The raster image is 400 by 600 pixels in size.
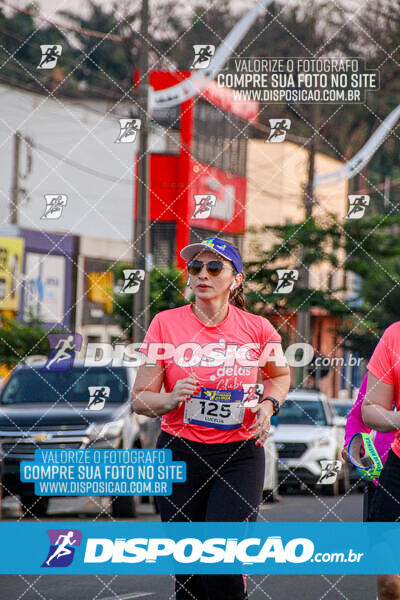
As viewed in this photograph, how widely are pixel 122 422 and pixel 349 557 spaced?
7.33 metres

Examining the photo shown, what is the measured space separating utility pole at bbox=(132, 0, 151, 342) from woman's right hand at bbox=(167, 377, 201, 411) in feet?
21.3

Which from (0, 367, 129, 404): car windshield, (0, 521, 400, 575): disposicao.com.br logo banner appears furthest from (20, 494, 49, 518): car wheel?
(0, 521, 400, 575): disposicao.com.br logo banner

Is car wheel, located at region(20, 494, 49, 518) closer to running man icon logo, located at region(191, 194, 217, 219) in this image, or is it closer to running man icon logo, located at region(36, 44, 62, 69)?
running man icon logo, located at region(191, 194, 217, 219)

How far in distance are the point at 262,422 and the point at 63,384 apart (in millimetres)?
8309

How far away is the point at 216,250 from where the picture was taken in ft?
19.8

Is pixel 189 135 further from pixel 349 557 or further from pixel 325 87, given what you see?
pixel 349 557

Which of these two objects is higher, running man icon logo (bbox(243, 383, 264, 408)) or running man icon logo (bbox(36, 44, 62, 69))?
running man icon logo (bbox(36, 44, 62, 69))

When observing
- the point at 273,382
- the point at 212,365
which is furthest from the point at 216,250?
the point at 273,382

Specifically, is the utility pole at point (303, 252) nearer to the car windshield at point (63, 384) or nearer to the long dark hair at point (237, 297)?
the car windshield at point (63, 384)

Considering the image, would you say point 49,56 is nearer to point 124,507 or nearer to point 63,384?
point 63,384

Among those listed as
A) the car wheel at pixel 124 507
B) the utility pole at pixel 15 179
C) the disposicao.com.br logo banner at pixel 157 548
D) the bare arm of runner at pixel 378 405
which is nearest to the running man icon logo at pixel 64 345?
the car wheel at pixel 124 507

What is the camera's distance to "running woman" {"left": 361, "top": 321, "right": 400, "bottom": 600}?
5.45 m

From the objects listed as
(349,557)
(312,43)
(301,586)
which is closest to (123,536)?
(349,557)

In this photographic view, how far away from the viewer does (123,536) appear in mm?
6430
